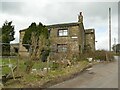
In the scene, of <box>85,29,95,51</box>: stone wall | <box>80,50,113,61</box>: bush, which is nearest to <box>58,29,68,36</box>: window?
<box>85,29,95,51</box>: stone wall

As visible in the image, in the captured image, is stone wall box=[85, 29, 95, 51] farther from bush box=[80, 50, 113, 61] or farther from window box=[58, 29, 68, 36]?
bush box=[80, 50, 113, 61]

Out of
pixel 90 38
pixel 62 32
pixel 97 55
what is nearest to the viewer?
pixel 97 55

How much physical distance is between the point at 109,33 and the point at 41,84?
3719cm

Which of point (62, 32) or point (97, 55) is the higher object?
point (62, 32)

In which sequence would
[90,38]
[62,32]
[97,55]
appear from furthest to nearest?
[90,38] → [62,32] → [97,55]

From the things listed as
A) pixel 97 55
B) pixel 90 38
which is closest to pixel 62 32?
pixel 90 38

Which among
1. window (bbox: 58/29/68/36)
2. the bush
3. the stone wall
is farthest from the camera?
the stone wall

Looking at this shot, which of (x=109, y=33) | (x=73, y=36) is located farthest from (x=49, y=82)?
(x=109, y=33)

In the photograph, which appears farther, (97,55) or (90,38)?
(90,38)

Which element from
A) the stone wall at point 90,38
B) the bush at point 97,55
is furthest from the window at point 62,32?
the bush at point 97,55

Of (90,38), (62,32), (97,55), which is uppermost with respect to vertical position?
(62,32)

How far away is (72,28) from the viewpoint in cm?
3619

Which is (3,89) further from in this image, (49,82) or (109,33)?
(109,33)

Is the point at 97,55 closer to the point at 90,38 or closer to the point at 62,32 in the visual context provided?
the point at 62,32
